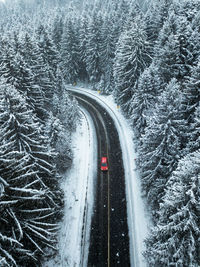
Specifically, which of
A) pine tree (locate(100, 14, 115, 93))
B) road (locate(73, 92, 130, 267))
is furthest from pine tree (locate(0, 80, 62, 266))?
pine tree (locate(100, 14, 115, 93))

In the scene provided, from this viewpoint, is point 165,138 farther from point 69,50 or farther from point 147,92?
point 69,50

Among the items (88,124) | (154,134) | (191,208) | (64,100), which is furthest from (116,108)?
(191,208)

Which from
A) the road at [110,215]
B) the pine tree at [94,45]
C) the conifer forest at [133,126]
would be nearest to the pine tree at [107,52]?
the conifer forest at [133,126]

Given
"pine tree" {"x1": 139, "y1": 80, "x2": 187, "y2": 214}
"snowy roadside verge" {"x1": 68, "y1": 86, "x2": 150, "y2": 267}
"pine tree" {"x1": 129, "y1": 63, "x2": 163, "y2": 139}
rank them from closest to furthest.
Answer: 1. "pine tree" {"x1": 139, "y1": 80, "x2": 187, "y2": 214}
2. "snowy roadside verge" {"x1": 68, "y1": 86, "x2": 150, "y2": 267}
3. "pine tree" {"x1": 129, "y1": 63, "x2": 163, "y2": 139}

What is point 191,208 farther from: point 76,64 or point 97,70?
point 76,64

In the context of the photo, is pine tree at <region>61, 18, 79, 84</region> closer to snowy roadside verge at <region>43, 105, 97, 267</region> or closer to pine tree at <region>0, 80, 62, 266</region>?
snowy roadside verge at <region>43, 105, 97, 267</region>
